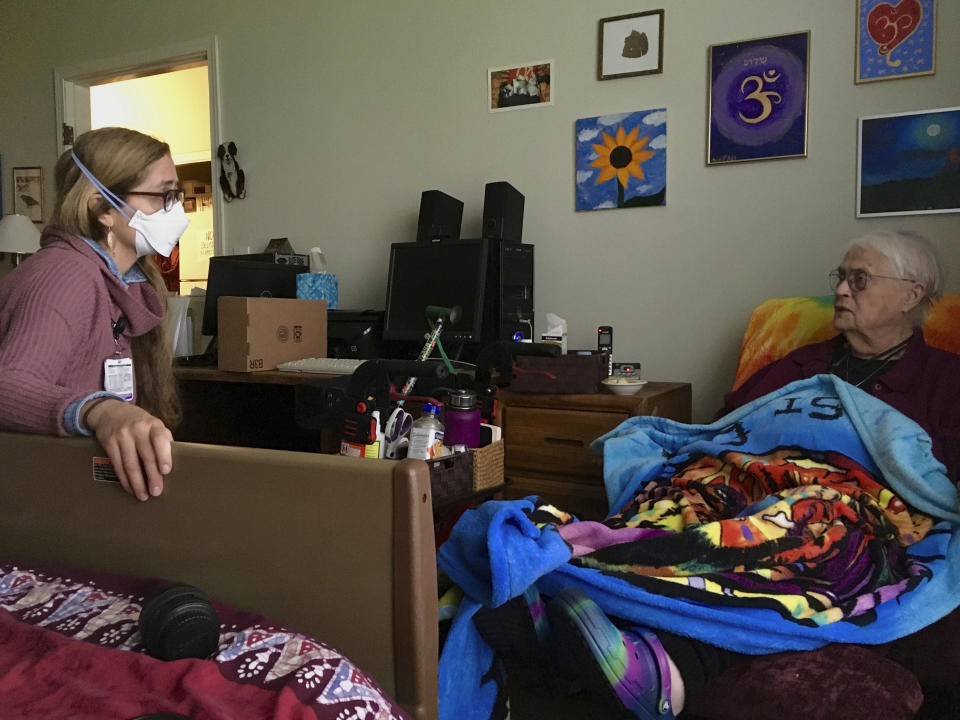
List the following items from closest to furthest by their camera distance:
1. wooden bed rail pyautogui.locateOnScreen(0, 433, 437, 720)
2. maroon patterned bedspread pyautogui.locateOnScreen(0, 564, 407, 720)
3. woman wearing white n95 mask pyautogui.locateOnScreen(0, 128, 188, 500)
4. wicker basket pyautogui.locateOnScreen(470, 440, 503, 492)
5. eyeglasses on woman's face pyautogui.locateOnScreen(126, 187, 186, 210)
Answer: maroon patterned bedspread pyautogui.locateOnScreen(0, 564, 407, 720)
wooden bed rail pyautogui.locateOnScreen(0, 433, 437, 720)
woman wearing white n95 mask pyautogui.locateOnScreen(0, 128, 188, 500)
eyeglasses on woman's face pyautogui.locateOnScreen(126, 187, 186, 210)
wicker basket pyautogui.locateOnScreen(470, 440, 503, 492)

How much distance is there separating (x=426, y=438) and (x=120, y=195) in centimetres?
81

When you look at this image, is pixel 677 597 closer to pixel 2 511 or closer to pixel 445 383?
pixel 445 383

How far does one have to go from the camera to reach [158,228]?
160 centimetres

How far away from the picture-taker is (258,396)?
10.2ft

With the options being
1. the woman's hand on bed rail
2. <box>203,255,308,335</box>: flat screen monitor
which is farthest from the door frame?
the woman's hand on bed rail

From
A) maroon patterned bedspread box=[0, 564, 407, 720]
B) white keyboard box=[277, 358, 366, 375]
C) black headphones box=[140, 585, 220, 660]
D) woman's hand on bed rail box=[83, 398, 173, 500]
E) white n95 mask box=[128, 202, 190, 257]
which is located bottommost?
maroon patterned bedspread box=[0, 564, 407, 720]

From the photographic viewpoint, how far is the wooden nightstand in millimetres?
2057

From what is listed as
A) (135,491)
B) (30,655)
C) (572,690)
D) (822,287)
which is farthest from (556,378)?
(30,655)

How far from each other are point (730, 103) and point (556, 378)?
111cm

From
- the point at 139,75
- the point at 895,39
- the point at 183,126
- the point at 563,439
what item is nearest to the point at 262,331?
the point at 563,439

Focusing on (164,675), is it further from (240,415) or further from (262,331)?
(240,415)

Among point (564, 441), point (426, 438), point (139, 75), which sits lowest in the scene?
point (564, 441)

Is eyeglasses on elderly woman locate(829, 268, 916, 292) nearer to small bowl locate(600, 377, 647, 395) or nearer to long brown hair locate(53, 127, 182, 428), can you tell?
small bowl locate(600, 377, 647, 395)

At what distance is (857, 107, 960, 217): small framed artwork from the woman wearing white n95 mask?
196cm
